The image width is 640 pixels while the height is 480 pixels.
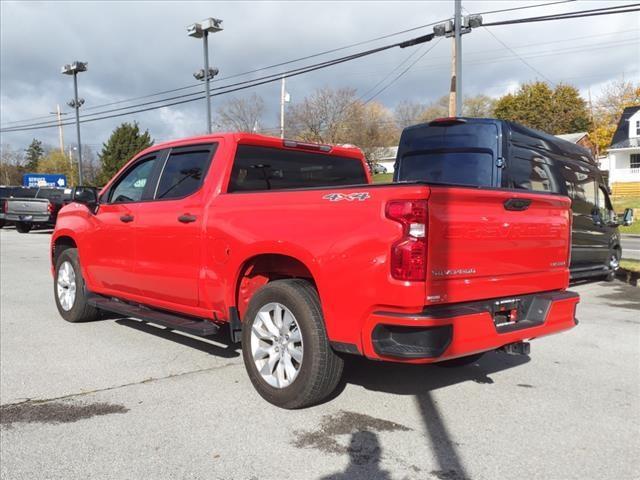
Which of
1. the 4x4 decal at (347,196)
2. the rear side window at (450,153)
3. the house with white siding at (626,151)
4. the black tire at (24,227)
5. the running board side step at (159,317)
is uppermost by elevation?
the house with white siding at (626,151)

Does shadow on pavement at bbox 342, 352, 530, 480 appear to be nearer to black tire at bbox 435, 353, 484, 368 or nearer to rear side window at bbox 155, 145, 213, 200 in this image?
black tire at bbox 435, 353, 484, 368

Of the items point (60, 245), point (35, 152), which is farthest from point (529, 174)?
Result: point (35, 152)

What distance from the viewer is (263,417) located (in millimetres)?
3916

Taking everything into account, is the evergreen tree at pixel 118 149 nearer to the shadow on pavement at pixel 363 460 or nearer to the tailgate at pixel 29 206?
the tailgate at pixel 29 206

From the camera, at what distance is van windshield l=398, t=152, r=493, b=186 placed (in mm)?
7402

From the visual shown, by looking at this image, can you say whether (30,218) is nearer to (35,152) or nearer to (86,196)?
(86,196)

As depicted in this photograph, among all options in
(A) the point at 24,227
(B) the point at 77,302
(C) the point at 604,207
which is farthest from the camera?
(A) the point at 24,227

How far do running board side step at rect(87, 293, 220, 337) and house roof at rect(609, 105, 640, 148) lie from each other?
5026 cm

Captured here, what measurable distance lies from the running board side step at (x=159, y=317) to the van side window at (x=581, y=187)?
21.2 feet

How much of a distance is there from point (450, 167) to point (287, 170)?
10.7ft

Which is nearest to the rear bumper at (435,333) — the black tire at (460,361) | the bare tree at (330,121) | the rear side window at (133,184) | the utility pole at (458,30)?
the black tire at (460,361)

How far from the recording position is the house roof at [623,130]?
47.7 m

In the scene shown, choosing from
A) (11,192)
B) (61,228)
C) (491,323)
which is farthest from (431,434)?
(11,192)

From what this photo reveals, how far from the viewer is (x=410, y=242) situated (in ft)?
10.8
